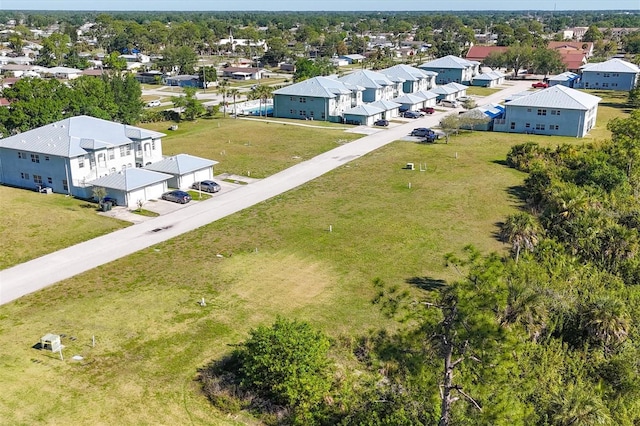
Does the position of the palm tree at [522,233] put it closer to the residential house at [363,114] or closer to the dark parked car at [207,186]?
the dark parked car at [207,186]

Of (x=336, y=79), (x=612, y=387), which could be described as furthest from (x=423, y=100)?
(x=612, y=387)

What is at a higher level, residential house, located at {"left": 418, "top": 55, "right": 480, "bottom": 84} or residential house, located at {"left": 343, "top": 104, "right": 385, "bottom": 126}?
residential house, located at {"left": 418, "top": 55, "right": 480, "bottom": 84}

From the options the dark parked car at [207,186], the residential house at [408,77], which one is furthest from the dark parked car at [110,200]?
the residential house at [408,77]

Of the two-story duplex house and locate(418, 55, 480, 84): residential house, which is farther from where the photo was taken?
locate(418, 55, 480, 84): residential house

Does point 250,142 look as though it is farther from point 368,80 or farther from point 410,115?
point 368,80

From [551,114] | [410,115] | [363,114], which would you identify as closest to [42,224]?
[363,114]

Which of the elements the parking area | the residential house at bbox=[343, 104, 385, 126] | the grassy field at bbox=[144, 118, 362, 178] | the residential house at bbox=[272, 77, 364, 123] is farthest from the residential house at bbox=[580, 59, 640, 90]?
the parking area

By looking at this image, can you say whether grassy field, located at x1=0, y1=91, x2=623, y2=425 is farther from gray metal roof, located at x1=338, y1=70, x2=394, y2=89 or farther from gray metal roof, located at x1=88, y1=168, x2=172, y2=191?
gray metal roof, located at x1=338, y1=70, x2=394, y2=89
